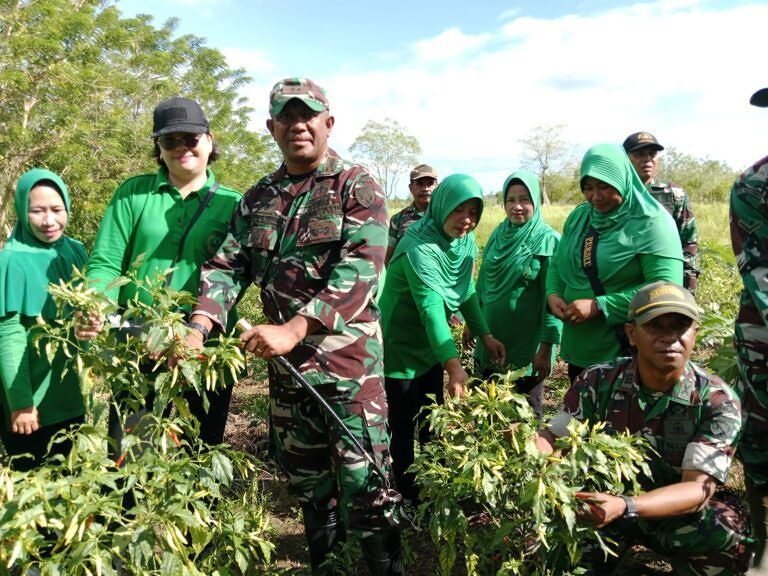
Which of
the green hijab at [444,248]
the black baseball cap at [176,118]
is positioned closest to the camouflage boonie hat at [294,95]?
the black baseball cap at [176,118]

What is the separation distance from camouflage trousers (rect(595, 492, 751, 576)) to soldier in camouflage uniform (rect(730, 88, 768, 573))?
28 cm

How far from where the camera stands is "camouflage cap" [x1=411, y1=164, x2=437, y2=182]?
5.05m

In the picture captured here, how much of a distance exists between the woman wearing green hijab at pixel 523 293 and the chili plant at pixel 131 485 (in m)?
1.74

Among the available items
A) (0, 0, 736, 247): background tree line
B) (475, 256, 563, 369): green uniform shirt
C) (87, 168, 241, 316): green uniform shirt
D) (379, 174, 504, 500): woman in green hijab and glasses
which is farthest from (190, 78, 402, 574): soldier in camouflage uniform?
(0, 0, 736, 247): background tree line

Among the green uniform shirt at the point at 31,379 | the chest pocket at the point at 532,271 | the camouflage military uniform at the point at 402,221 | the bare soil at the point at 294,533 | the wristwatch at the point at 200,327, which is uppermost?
the camouflage military uniform at the point at 402,221

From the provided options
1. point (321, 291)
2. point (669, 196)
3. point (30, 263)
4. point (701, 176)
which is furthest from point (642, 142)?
point (701, 176)

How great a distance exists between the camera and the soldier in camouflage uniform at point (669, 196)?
13.9 feet

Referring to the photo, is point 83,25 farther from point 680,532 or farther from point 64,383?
point 680,532

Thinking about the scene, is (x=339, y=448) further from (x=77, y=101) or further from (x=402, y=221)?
(x=77, y=101)

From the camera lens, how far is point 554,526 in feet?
5.37

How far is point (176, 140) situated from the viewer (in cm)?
232

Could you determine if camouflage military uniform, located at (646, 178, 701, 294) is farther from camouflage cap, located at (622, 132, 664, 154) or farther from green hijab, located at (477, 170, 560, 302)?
green hijab, located at (477, 170, 560, 302)

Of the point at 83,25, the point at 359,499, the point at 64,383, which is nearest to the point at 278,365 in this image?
the point at 359,499

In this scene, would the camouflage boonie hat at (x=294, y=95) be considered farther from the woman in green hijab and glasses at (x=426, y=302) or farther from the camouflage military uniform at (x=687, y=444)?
the camouflage military uniform at (x=687, y=444)
